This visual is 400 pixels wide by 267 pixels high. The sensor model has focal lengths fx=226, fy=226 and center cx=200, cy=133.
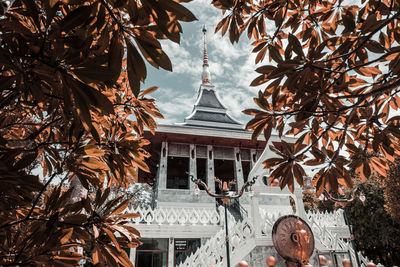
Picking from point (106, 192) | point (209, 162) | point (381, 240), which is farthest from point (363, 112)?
point (381, 240)

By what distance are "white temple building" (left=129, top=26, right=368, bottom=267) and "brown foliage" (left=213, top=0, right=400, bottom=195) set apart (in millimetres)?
4895

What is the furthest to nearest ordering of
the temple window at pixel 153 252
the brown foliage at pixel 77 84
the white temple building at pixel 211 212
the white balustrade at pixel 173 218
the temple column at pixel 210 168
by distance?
the temple column at pixel 210 168, the temple window at pixel 153 252, the white balustrade at pixel 173 218, the white temple building at pixel 211 212, the brown foliage at pixel 77 84

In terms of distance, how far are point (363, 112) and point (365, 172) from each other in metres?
0.50

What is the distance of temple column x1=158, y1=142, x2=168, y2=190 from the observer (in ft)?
41.4

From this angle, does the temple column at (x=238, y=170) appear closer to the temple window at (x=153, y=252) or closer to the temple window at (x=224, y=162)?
the temple window at (x=224, y=162)

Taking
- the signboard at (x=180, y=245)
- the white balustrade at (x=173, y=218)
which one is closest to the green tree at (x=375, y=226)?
the white balustrade at (x=173, y=218)

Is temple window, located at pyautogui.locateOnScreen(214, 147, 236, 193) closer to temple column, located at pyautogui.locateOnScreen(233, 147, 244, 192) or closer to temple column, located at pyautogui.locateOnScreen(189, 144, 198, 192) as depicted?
temple column, located at pyautogui.locateOnScreen(233, 147, 244, 192)

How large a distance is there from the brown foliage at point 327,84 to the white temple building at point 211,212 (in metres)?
4.90

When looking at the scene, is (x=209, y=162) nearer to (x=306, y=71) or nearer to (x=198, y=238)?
(x=198, y=238)

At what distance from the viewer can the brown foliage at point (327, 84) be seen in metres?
1.38

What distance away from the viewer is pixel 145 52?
0.82 metres

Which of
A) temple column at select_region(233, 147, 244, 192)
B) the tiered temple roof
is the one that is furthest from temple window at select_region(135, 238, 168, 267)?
the tiered temple roof

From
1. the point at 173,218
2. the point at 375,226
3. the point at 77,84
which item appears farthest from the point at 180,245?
the point at 375,226

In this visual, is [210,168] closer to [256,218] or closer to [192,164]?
[192,164]
